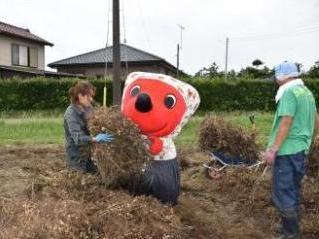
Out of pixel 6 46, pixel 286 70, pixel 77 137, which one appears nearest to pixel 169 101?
pixel 77 137

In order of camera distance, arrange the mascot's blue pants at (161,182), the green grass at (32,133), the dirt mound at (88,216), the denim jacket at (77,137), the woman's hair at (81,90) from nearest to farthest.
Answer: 1. the dirt mound at (88,216)
2. the mascot's blue pants at (161,182)
3. the denim jacket at (77,137)
4. the woman's hair at (81,90)
5. the green grass at (32,133)

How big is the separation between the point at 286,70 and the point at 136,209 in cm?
173

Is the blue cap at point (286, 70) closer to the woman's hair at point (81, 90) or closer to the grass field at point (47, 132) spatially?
the woman's hair at point (81, 90)

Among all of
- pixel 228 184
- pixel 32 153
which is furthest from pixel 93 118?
pixel 32 153

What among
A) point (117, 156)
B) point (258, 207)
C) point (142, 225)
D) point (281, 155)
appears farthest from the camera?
point (258, 207)

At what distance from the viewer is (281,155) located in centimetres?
491

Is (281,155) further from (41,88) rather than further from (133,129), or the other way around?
(41,88)

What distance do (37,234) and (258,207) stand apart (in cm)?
307

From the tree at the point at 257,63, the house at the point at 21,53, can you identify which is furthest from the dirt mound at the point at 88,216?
the tree at the point at 257,63

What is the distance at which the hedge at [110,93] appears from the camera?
26.3 meters

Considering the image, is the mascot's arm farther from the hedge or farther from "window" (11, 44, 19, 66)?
"window" (11, 44, 19, 66)

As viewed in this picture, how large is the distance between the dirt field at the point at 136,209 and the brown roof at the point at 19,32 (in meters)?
27.0

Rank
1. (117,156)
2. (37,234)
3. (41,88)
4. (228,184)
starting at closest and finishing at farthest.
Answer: (37,234) < (117,156) < (228,184) < (41,88)

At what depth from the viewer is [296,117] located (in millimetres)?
4883
